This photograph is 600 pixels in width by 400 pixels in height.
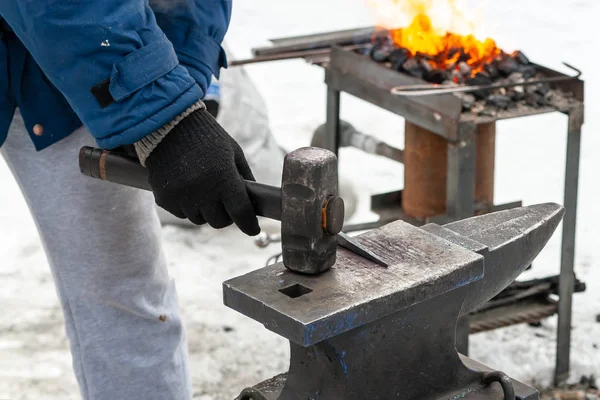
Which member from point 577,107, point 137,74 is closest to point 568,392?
point 577,107

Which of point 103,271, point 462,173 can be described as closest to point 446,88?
point 462,173

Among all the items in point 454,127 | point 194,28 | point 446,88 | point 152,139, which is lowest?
point 454,127

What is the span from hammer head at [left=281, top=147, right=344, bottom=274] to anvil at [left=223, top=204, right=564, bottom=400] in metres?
0.04

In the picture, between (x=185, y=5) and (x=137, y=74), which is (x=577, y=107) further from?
(x=137, y=74)

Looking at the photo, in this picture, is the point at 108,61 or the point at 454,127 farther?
the point at 454,127

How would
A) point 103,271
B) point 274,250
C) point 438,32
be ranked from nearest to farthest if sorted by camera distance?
point 103,271 < point 438,32 < point 274,250

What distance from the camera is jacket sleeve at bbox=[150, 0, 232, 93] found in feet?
7.72

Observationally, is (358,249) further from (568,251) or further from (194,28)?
(568,251)

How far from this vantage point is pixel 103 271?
7.70ft

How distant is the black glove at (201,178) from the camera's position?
185 cm

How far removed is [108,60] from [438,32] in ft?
5.75

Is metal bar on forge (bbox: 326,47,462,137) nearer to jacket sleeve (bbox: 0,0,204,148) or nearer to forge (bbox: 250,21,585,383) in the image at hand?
forge (bbox: 250,21,585,383)

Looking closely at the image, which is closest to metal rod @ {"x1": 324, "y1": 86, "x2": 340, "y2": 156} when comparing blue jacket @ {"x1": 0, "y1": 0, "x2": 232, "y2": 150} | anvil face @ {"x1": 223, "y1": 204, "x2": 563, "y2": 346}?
blue jacket @ {"x1": 0, "y1": 0, "x2": 232, "y2": 150}

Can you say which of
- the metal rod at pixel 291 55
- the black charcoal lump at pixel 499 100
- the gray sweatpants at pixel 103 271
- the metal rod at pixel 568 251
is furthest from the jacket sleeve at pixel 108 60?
the metal rod at pixel 568 251
